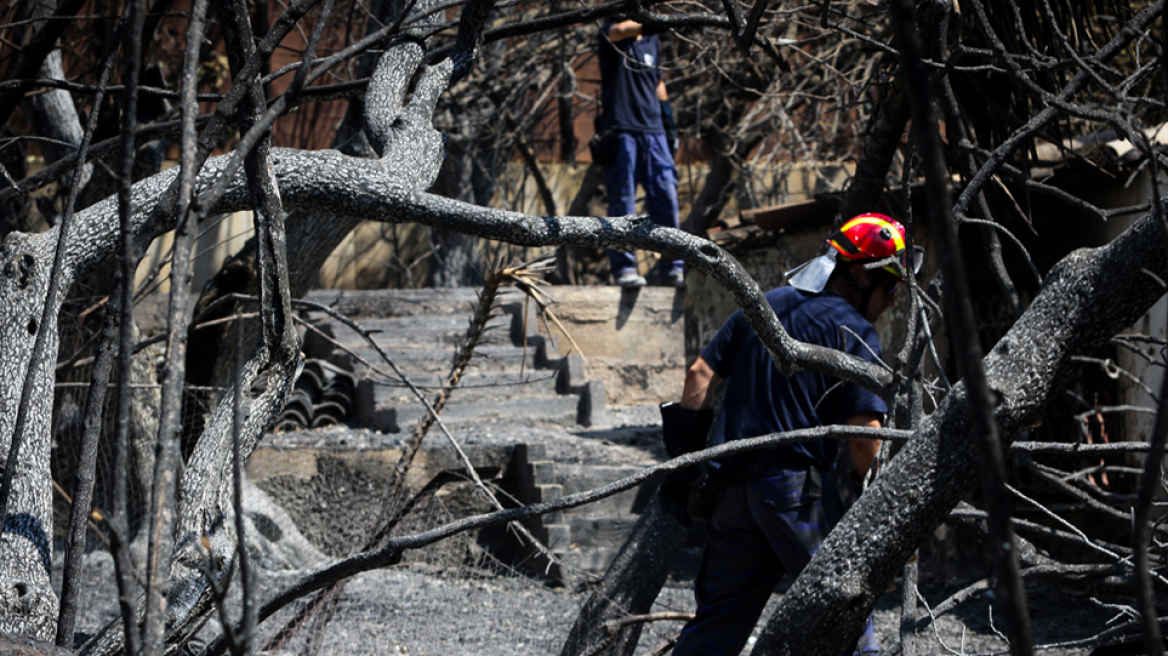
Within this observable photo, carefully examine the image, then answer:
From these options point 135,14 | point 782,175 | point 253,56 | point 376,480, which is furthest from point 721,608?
point 782,175

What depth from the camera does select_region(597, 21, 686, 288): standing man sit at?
7559 millimetres

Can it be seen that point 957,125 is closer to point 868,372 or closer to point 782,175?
point 868,372

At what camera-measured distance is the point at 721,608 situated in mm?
3098

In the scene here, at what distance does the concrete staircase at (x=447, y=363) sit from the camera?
6.91 metres

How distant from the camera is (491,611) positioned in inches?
177

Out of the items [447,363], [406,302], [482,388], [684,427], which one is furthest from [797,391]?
[406,302]

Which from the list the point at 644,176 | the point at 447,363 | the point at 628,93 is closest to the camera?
the point at 447,363

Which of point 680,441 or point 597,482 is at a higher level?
point 680,441

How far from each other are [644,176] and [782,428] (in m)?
5.00

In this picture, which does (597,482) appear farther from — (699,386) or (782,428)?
(782,428)

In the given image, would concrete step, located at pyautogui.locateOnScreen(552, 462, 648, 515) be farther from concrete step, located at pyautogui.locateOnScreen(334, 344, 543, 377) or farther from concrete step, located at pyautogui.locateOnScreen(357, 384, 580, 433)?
concrete step, located at pyautogui.locateOnScreen(334, 344, 543, 377)

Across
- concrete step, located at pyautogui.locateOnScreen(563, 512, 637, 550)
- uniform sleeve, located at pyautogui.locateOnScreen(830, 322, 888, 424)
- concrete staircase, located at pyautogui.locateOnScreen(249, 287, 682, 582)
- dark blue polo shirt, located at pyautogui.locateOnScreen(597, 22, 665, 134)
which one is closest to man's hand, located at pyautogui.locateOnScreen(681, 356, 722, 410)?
uniform sleeve, located at pyautogui.locateOnScreen(830, 322, 888, 424)

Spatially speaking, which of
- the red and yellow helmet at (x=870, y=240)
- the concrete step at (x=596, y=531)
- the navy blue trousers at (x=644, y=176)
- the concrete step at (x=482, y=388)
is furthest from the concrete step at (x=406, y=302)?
the red and yellow helmet at (x=870, y=240)

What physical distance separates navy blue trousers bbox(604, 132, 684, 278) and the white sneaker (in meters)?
0.42
